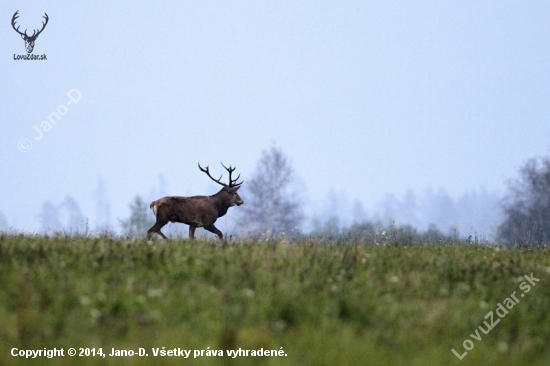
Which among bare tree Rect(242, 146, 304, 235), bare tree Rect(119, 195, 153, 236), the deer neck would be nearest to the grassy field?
the deer neck

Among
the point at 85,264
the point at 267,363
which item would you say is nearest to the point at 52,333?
the point at 267,363

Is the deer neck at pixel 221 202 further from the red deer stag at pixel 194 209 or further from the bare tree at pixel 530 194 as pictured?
the bare tree at pixel 530 194

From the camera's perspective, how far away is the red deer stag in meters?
16.4

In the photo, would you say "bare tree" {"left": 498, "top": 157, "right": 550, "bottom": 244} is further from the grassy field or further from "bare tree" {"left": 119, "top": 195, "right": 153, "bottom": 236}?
the grassy field

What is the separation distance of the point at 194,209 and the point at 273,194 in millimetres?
38997

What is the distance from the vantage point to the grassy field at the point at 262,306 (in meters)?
5.96

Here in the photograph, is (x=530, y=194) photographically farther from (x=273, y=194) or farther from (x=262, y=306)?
(x=262, y=306)

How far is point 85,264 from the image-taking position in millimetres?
8367

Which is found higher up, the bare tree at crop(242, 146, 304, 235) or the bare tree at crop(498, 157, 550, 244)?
the bare tree at crop(242, 146, 304, 235)

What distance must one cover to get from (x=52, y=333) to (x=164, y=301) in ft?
4.11

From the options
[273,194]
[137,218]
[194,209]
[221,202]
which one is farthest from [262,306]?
[137,218]

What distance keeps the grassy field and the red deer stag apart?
21.1ft

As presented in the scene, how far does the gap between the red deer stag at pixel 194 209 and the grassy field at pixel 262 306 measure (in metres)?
6.44

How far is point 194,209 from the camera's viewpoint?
55.8ft
